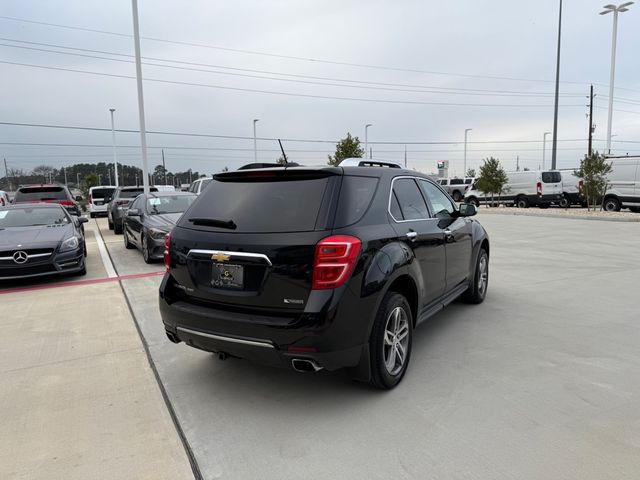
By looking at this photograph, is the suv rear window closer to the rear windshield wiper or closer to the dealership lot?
the dealership lot

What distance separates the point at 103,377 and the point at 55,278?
5.14 metres

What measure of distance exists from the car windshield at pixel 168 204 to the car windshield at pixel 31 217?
5.98ft

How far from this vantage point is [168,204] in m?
10.6

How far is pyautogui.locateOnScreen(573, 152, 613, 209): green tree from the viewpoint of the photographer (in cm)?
1931

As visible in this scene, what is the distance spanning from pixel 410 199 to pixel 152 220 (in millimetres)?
6854

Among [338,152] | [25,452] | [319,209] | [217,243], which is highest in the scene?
[338,152]

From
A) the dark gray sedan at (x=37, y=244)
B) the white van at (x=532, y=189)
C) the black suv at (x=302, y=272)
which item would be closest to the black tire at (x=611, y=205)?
the white van at (x=532, y=189)

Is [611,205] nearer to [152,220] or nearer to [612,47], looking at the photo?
[612,47]

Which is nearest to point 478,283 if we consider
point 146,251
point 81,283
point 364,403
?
point 364,403

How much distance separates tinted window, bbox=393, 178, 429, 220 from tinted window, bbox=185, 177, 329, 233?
3.21 feet

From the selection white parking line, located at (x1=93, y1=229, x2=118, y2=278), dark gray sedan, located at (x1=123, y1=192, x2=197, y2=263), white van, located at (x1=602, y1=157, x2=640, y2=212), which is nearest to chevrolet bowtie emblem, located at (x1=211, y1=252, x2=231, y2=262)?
white parking line, located at (x1=93, y1=229, x2=118, y2=278)

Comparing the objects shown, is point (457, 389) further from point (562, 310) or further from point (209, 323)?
point (562, 310)

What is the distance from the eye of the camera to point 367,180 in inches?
143

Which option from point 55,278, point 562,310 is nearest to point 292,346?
point 562,310
